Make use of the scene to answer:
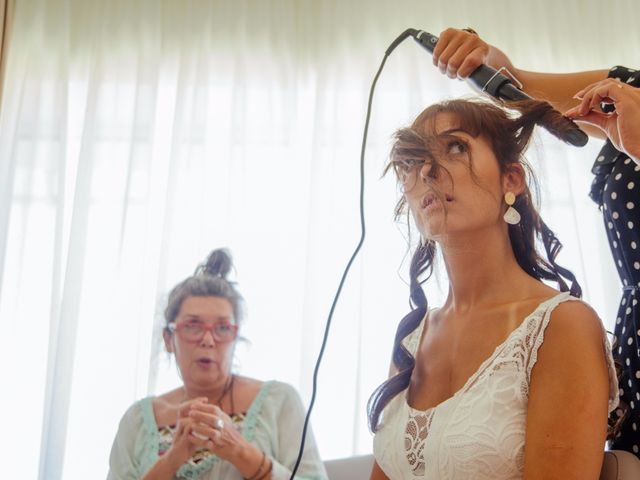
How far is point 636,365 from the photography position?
107cm

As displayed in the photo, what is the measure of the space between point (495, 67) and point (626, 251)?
0.41 meters

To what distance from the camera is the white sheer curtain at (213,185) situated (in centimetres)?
255

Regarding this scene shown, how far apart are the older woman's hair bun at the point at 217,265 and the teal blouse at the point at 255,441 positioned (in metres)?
0.40

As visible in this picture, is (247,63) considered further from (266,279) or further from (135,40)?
(266,279)

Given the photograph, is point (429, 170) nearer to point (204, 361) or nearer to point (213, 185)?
point (204, 361)

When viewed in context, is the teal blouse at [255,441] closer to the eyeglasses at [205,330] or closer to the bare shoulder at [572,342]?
the eyeglasses at [205,330]

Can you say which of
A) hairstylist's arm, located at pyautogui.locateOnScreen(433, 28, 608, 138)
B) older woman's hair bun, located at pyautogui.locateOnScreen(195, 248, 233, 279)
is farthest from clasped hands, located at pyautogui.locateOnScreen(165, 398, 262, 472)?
hairstylist's arm, located at pyautogui.locateOnScreen(433, 28, 608, 138)

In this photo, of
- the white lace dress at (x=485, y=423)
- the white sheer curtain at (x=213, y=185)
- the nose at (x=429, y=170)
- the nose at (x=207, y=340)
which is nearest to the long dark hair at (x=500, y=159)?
the nose at (x=429, y=170)

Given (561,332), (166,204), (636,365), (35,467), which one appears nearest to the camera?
(561,332)

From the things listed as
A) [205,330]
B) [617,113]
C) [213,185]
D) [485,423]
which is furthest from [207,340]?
[617,113]

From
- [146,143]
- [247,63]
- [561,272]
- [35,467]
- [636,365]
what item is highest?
[247,63]

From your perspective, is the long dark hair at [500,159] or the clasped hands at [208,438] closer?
the long dark hair at [500,159]

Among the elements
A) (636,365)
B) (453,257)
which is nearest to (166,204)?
(453,257)

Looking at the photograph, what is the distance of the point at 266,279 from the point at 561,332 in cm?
179
